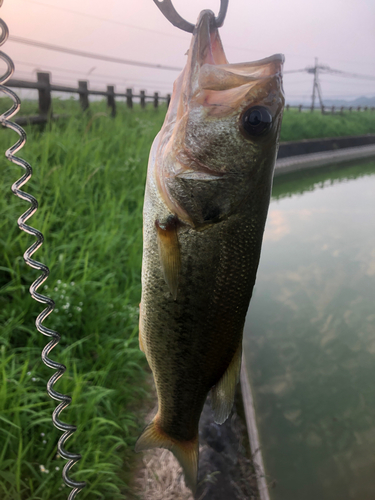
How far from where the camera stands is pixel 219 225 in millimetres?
821

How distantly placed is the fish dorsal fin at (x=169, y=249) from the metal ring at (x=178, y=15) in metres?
0.37

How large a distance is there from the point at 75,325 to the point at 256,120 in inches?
79.6

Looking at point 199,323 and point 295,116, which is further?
point 295,116

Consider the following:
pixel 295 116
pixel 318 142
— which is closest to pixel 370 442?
pixel 318 142

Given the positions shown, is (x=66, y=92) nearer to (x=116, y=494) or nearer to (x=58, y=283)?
(x=58, y=283)

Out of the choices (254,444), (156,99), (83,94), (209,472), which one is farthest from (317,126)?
(209,472)

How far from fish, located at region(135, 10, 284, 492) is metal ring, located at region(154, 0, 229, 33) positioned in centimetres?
8

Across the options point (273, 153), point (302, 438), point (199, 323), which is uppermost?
point (273, 153)

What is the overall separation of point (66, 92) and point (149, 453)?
20.7 feet

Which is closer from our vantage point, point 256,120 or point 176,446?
point 256,120

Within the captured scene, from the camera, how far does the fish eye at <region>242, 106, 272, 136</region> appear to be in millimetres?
818

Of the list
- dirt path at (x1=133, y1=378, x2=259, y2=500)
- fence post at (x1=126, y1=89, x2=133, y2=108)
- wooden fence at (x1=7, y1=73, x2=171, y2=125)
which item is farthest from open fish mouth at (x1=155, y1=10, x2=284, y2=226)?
fence post at (x1=126, y1=89, x2=133, y2=108)

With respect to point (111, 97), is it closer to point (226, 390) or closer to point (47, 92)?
point (47, 92)

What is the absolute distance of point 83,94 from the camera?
7.25 metres
